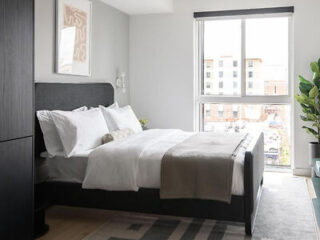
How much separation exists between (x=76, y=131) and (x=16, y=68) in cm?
132

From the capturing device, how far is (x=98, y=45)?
193 inches

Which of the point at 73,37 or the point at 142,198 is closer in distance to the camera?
the point at 142,198

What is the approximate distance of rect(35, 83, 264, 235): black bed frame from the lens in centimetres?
296

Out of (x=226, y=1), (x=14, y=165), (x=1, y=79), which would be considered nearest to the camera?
(x=1, y=79)

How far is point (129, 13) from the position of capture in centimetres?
578

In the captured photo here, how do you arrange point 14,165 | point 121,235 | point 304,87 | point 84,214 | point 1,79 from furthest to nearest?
point 304,87 < point 84,214 < point 121,235 < point 14,165 < point 1,79

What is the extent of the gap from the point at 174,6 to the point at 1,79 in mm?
4065

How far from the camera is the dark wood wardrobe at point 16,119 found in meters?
2.12

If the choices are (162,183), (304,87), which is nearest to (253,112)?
(304,87)

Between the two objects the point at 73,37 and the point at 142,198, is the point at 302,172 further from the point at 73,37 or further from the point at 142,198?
the point at 73,37

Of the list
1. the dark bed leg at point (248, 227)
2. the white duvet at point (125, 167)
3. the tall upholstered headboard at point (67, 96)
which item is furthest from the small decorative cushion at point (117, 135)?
the dark bed leg at point (248, 227)

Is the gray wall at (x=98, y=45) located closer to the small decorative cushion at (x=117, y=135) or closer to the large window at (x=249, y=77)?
the small decorative cushion at (x=117, y=135)

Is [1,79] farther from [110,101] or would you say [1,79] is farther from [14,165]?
→ [110,101]

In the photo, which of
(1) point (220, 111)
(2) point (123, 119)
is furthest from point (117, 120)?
(1) point (220, 111)
